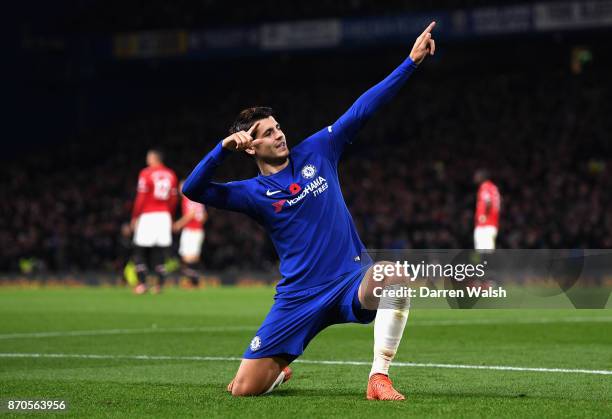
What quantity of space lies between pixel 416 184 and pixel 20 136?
16081 mm

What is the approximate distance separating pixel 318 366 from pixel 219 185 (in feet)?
7.34

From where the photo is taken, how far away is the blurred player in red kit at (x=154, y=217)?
18688mm

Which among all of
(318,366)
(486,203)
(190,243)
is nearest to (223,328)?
(318,366)

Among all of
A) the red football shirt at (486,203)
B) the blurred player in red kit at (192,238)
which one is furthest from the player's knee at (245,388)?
the blurred player in red kit at (192,238)

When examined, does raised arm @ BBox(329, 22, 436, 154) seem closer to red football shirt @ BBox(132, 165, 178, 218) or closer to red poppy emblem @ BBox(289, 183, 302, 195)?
red poppy emblem @ BBox(289, 183, 302, 195)

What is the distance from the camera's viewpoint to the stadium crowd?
24922mm

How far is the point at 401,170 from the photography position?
28734mm

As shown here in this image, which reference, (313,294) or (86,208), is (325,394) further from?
(86,208)

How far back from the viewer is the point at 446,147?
2967 centimetres

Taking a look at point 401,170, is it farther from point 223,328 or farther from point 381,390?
point 381,390

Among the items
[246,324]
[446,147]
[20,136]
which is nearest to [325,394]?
[246,324]

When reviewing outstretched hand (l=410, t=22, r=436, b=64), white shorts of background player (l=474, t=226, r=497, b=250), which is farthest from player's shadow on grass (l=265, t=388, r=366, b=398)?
white shorts of background player (l=474, t=226, r=497, b=250)

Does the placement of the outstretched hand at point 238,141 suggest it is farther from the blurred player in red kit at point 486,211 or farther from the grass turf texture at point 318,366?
the blurred player in red kit at point 486,211

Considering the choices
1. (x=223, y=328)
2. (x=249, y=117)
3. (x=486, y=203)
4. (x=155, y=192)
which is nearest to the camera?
(x=249, y=117)
